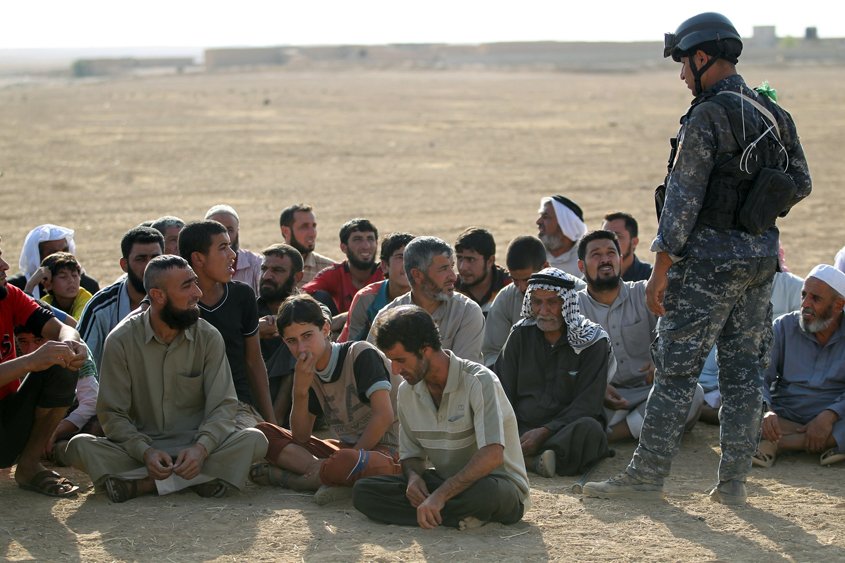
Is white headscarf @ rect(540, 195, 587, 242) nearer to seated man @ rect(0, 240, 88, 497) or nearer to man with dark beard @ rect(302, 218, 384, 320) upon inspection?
man with dark beard @ rect(302, 218, 384, 320)

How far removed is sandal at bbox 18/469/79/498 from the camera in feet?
19.7

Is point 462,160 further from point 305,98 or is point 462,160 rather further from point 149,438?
point 305,98

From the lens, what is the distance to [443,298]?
22.6ft

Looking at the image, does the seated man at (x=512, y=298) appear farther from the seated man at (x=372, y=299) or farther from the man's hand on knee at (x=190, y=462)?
the man's hand on knee at (x=190, y=462)

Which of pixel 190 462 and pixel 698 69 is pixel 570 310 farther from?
pixel 190 462

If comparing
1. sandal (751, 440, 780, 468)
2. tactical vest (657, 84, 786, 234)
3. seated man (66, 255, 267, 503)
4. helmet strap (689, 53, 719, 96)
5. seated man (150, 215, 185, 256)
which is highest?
helmet strap (689, 53, 719, 96)

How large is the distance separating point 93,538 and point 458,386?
1.81 m

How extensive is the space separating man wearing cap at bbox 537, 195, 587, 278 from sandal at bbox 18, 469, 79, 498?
4317mm


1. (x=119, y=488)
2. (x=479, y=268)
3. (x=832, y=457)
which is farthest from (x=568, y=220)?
(x=119, y=488)

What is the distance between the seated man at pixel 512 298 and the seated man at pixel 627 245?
2.72 feet

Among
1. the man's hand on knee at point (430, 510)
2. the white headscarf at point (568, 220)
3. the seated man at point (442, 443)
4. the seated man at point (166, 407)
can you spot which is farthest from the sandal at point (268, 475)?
the white headscarf at point (568, 220)

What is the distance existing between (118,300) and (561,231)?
12.0 ft

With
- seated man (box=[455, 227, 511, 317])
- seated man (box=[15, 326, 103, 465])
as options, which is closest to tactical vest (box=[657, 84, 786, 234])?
seated man (box=[455, 227, 511, 317])

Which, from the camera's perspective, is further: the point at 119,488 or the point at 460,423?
the point at 119,488
